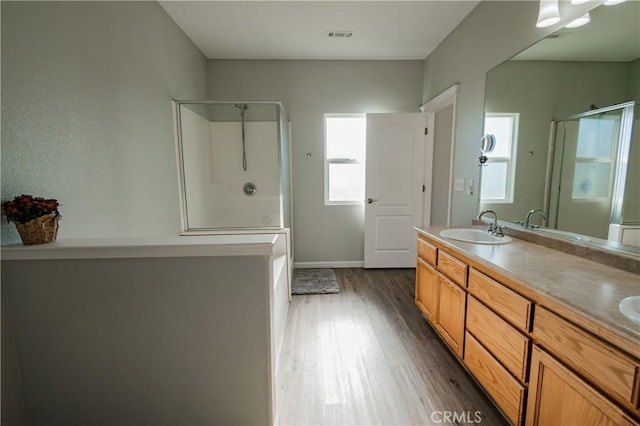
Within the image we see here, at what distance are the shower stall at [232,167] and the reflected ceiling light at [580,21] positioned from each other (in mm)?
Answer: 2099

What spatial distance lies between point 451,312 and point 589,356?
894 mm

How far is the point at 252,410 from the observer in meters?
1.22

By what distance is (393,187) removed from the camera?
3365 mm

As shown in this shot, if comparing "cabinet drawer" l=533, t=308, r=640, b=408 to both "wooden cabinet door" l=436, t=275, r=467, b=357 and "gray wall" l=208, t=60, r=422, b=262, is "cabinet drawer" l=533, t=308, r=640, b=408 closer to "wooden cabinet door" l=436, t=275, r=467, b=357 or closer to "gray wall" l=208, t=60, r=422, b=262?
"wooden cabinet door" l=436, t=275, r=467, b=357

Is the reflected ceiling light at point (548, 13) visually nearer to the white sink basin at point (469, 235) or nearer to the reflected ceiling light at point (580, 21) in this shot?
the reflected ceiling light at point (580, 21)

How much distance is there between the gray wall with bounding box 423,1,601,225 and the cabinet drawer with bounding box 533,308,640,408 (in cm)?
142

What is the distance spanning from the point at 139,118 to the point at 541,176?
2.69 m

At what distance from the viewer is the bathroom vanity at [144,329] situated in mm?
1096

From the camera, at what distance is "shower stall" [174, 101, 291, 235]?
2.61 meters

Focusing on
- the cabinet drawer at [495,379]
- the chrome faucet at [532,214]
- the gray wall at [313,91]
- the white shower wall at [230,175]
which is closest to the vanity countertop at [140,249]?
the cabinet drawer at [495,379]

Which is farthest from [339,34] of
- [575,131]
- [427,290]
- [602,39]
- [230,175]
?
[427,290]

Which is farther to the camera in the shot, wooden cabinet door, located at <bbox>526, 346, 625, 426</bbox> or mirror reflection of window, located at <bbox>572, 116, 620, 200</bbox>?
mirror reflection of window, located at <bbox>572, 116, 620, 200</bbox>

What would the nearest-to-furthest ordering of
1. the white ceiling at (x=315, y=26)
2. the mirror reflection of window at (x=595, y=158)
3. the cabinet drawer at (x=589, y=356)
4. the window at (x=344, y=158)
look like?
the cabinet drawer at (x=589, y=356), the mirror reflection of window at (x=595, y=158), the white ceiling at (x=315, y=26), the window at (x=344, y=158)


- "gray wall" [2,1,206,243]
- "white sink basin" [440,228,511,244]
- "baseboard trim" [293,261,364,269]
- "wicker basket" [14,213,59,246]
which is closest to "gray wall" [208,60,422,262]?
"baseboard trim" [293,261,364,269]
